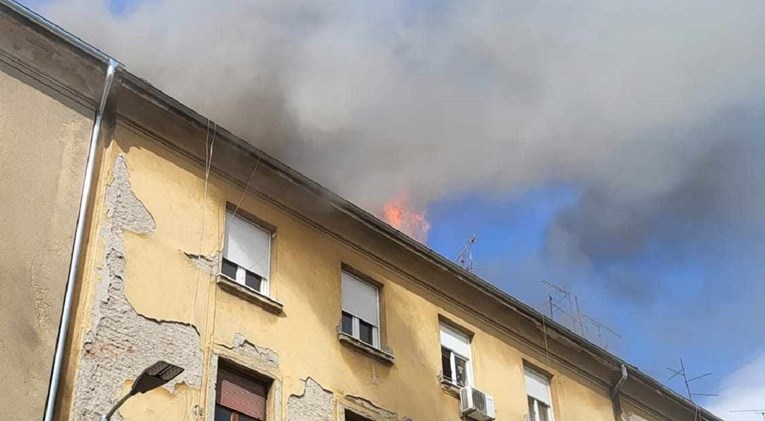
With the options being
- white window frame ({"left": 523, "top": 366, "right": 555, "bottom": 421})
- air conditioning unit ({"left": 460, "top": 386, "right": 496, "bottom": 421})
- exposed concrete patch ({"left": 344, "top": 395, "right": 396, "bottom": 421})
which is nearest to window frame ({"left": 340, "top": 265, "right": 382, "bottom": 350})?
exposed concrete patch ({"left": 344, "top": 395, "right": 396, "bottom": 421})

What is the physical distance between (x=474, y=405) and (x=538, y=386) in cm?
259

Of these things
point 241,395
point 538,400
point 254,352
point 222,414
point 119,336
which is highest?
point 538,400

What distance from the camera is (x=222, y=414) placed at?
11.6 metres

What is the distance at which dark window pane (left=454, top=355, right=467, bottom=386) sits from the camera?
15.3 meters

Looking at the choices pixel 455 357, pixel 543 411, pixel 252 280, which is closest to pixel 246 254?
pixel 252 280

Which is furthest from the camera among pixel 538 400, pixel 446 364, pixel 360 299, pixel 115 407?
pixel 538 400

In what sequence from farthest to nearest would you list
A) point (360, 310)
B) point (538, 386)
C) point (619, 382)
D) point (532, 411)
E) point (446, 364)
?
point (619, 382)
point (538, 386)
point (532, 411)
point (446, 364)
point (360, 310)

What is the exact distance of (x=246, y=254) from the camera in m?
13.0

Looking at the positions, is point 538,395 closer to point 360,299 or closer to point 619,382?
point 619,382

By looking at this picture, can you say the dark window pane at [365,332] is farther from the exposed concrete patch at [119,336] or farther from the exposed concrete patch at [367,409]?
the exposed concrete patch at [119,336]

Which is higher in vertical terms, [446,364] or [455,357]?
[455,357]

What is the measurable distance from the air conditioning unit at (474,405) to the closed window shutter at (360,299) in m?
1.79

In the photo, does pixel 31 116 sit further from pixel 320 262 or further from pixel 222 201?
pixel 320 262

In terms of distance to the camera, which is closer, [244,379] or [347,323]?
[244,379]
